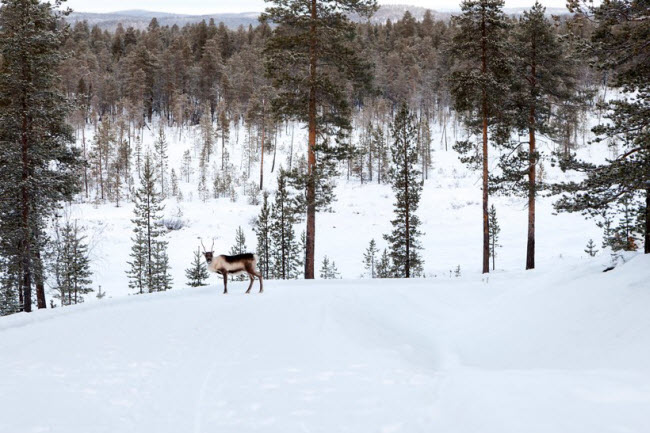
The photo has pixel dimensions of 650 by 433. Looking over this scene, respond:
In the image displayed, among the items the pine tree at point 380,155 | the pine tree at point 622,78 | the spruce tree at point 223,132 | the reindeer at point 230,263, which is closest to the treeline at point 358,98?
the pine tree at point 622,78

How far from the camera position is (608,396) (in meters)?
4.35

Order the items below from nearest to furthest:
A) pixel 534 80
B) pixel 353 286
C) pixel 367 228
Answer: pixel 353 286 → pixel 534 80 → pixel 367 228

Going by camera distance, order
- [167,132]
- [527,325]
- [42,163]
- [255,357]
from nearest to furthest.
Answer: [255,357], [527,325], [42,163], [167,132]

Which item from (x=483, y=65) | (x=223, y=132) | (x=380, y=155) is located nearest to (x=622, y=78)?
(x=483, y=65)

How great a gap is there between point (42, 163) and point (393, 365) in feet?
57.7

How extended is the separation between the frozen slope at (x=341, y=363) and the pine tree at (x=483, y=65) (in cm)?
1064

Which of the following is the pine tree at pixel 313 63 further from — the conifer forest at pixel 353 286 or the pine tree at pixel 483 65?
the pine tree at pixel 483 65

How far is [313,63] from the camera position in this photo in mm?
16703

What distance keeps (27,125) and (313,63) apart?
470 inches

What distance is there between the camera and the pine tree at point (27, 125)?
15.6 meters

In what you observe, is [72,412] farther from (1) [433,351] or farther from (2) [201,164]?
(2) [201,164]

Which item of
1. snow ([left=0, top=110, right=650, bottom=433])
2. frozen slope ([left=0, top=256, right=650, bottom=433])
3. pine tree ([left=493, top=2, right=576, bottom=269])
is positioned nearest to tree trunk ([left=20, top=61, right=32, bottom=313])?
snow ([left=0, top=110, right=650, bottom=433])

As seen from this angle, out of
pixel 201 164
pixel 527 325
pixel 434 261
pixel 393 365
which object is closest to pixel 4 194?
pixel 393 365

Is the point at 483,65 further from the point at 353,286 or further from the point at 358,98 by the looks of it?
the point at 353,286
